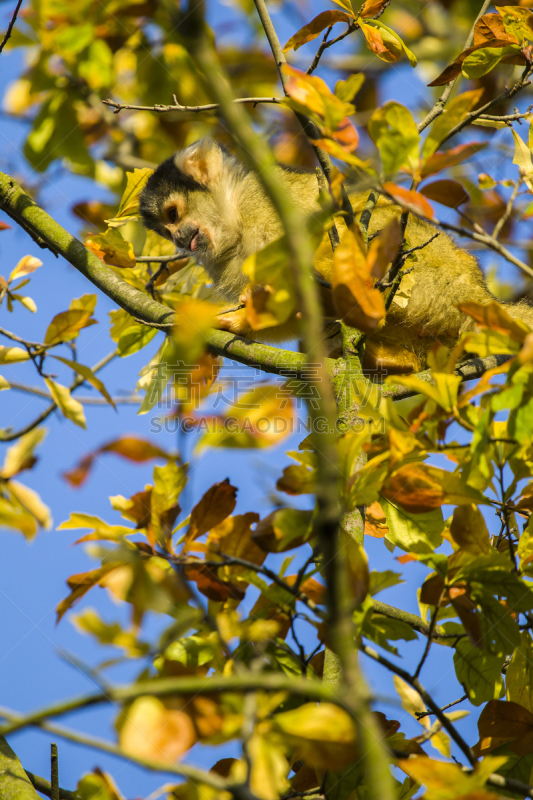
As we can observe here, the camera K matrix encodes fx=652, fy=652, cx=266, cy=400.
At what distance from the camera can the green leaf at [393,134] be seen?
3.79 ft

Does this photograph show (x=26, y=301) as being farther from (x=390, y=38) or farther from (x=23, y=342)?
(x=390, y=38)

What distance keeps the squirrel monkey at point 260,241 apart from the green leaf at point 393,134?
1.40 metres

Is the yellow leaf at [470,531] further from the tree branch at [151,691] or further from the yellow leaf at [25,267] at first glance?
the yellow leaf at [25,267]

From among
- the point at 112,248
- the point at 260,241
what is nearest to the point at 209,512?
the point at 112,248

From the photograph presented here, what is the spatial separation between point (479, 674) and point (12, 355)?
4.81ft

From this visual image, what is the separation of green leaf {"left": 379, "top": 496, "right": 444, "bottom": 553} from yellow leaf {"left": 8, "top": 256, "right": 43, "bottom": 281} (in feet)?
4.55

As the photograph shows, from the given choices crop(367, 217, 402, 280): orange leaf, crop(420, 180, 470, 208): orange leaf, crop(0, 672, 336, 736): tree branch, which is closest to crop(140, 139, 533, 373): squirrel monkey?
crop(420, 180, 470, 208): orange leaf

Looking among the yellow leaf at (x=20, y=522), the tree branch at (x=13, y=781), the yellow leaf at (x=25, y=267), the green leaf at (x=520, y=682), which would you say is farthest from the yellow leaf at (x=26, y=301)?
the green leaf at (x=520, y=682)

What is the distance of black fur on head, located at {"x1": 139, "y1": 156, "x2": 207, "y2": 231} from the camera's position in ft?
12.5

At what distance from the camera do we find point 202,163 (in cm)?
378

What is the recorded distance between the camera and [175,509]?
1380 mm

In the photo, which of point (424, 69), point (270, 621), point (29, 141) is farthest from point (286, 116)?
point (270, 621)

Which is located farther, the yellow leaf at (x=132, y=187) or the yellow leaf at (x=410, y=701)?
the yellow leaf at (x=132, y=187)

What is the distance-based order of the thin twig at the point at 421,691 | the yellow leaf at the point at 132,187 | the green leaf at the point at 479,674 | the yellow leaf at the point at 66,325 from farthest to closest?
the yellow leaf at the point at 132,187
the yellow leaf at the point at 66,325
the green leaf at the point at 479,674
the thin twig at the point at 421,691
